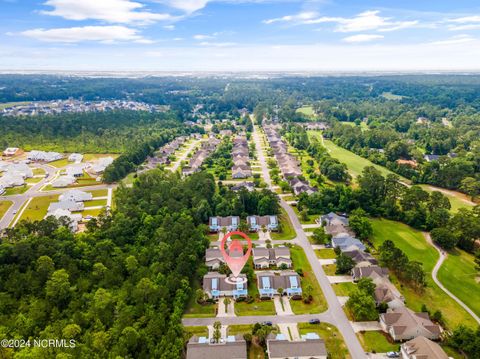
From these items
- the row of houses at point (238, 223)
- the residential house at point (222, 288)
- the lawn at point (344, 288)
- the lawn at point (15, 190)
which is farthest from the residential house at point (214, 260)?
the lawn at point (15, 190)

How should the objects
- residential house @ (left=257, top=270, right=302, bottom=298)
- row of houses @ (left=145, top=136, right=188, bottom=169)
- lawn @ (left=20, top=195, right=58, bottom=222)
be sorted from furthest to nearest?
row of houses @ (left=145, top=136, right=188, bottom=169) < lawn @ (left=20, top=195, right=58, bottom=222) < residential house @ (left=257, top=270, right=302, bottom=298)

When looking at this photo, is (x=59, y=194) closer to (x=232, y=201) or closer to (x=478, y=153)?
(x=232, y=201)

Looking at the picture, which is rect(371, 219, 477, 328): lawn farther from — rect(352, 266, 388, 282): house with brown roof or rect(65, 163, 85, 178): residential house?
rect(65, 163, 85, 178): residential house

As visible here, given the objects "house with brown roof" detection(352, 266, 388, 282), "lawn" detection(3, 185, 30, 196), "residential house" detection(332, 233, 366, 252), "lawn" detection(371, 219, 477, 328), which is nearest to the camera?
"lawn" detection(371, 219, 477, 328)

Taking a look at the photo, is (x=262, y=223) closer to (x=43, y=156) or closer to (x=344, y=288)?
(x=344, y=288)

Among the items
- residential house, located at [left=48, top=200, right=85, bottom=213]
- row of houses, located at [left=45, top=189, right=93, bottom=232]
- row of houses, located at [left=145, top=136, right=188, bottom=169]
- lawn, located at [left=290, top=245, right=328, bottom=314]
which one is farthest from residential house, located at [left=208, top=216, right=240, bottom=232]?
row of houses, located at [left=145, top=136, right=188, bottom=169]

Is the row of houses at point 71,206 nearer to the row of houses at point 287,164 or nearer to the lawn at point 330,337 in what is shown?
the lawn at point 330,337

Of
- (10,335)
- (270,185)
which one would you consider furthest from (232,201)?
(10,335)

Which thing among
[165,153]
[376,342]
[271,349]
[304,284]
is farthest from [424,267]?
[165,153]
